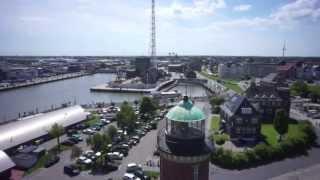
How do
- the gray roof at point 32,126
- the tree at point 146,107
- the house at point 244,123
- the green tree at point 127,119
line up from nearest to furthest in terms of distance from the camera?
1. the gray roof at point 32,126
2. the house at point 244,123
3. the green tree at point 127,119
4. the tree at point 146,107

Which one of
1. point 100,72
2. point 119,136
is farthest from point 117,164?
point 100,72

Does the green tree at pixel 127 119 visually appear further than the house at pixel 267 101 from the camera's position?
No

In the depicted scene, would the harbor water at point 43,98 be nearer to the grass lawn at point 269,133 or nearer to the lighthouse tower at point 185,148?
the grass lawn at point 269,133

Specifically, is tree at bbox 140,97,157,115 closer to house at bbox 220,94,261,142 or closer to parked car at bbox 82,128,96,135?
parked car at bbox 82,128,96,135

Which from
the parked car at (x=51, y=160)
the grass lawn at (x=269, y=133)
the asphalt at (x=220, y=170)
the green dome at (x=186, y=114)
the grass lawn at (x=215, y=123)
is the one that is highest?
the green dome at (x=186, y=114)

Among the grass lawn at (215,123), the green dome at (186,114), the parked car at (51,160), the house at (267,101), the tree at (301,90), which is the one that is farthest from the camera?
the tree at (301,90)

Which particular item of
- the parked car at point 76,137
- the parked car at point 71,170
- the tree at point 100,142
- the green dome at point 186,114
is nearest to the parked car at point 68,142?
the parked car at point 76,137

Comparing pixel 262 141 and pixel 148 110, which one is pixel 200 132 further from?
pixel 148 110

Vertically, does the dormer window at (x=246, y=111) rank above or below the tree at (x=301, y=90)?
above

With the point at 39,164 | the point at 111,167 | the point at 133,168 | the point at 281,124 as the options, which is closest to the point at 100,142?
the point at 111,167
